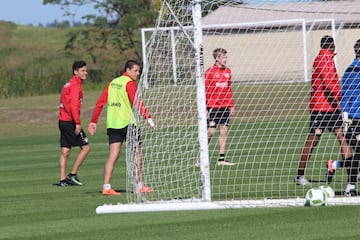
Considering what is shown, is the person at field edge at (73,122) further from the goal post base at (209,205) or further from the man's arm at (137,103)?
the goal post base at (209,205)

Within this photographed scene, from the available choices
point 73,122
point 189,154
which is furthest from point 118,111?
point 73,122

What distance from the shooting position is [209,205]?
44.8 ft

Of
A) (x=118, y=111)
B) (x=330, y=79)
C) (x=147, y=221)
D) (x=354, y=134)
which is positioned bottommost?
(x=147, y=221)

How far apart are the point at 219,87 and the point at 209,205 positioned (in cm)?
665

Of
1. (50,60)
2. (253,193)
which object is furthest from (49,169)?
(50,60)

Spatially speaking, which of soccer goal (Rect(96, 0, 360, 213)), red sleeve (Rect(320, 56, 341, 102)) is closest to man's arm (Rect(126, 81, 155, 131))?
soccer goal (Rect(96, 0, 360, 213))

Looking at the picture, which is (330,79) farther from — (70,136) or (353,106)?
(70,136)

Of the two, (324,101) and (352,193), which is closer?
(352,193)

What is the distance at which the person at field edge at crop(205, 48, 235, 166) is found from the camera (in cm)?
1936

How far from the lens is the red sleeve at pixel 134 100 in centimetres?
1474

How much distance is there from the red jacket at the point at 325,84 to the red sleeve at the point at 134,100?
237 cm

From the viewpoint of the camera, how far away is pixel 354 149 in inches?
597

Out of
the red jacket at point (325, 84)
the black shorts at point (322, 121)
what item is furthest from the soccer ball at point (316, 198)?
the black shorts at point (322, 121)

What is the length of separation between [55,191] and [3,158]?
7.97 metres
